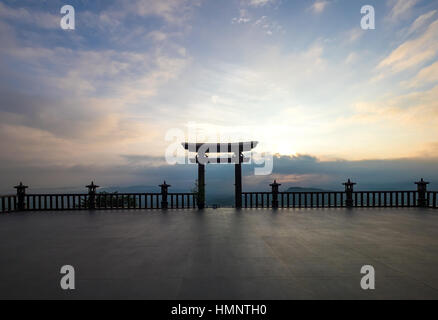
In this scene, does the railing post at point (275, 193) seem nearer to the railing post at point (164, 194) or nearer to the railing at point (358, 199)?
the railing at point (358, 199)

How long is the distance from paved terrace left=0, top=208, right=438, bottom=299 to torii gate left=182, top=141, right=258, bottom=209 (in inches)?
158

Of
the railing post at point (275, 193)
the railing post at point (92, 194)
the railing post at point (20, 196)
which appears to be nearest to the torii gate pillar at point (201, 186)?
the railing post at point (275, 193)

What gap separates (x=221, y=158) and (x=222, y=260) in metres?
7.47

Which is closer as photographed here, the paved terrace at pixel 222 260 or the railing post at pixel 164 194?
the paved terrace at pixel 222 260

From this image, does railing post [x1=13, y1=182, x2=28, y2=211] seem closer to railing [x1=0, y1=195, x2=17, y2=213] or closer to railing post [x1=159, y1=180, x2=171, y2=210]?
railing [x1=0, y1=195, x2=17, y2=213]

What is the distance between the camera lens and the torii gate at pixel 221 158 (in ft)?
35.0

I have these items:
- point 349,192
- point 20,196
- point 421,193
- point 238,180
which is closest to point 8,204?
point 20,196

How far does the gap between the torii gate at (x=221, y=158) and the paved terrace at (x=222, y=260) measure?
158 inches

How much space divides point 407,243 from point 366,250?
56.5 inches

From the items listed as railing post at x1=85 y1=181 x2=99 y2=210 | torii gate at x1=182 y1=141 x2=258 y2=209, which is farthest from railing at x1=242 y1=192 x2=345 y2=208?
railing post at x1=85 y1=181 x2=99 y2=210

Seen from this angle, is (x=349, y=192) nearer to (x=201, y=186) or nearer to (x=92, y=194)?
(x=201, y=186)
